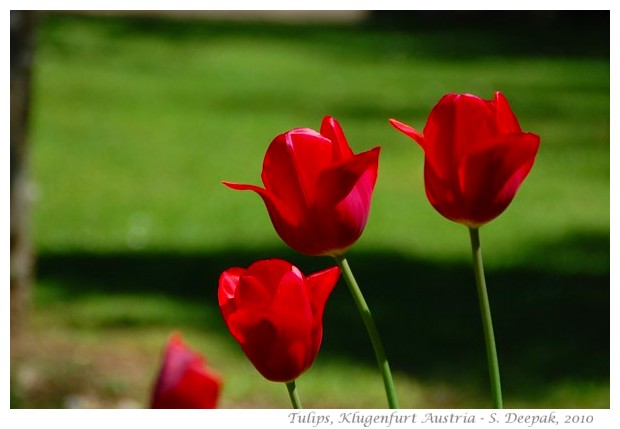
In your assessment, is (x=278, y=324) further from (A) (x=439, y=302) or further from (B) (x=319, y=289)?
(A) (x=439, y=302)

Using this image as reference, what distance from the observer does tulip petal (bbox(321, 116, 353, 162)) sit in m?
1.12

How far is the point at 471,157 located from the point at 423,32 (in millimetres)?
17708

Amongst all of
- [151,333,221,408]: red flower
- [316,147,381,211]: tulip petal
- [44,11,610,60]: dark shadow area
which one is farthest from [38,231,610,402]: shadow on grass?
[44,11,610,60]: dark shadow area

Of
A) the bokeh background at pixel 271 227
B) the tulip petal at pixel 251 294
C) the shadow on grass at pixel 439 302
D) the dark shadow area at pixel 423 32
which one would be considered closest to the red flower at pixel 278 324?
the tulip petal at pixel 251 294

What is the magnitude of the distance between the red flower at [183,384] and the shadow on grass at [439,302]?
4403 millimetres

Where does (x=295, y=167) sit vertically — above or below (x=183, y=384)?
above

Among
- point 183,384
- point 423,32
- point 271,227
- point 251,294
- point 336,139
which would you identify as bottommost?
point 423,32

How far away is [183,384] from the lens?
1185 millimetres

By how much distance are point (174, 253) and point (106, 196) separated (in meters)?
1.74

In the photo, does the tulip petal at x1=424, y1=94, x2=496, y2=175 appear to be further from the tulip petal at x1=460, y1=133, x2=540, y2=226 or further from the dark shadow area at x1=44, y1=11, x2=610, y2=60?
the dark shadow area at x1=44, y1=11, x2=610, y2=60

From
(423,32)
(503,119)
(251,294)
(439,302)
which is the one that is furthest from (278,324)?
(423,32)

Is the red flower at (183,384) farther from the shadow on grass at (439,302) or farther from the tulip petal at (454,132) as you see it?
the shadow on grass at (439,302)
